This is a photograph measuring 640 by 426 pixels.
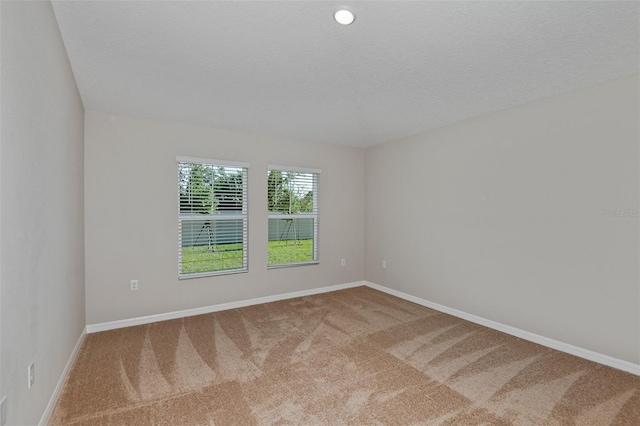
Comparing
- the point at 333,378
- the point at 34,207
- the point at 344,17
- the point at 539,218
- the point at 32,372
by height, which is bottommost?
the point at 333,378

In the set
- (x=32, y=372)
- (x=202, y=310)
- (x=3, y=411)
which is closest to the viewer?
(x=3, y=411)

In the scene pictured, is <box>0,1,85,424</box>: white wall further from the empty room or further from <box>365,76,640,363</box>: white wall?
<box>365,76,640,363</box>: white wall

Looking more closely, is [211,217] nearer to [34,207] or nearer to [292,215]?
[292,215]

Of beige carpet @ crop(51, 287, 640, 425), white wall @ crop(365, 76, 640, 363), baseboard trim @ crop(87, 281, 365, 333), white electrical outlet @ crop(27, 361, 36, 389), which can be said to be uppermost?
white wall @ crop(365, 76, 640, 363)

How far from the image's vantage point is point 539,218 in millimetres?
2961

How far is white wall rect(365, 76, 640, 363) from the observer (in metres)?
2.48

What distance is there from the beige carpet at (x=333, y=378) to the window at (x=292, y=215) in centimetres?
132

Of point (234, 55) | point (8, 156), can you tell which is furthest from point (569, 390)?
point (8, 156)

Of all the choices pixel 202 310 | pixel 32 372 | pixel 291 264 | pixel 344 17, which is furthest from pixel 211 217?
pixel 344 17

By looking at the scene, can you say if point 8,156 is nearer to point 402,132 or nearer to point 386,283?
point 402,132

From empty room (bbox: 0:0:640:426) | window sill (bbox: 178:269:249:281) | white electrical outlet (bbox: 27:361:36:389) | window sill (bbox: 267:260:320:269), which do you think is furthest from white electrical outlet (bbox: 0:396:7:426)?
window sill (bbox: 267:260:320:269)

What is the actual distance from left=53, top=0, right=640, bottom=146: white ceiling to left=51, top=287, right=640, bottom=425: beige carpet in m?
2.42

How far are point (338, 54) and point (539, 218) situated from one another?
2500mm

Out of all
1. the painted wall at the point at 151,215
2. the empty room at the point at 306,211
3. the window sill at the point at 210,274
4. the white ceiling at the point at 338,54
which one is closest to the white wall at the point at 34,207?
the empty room at the point at 306,211
